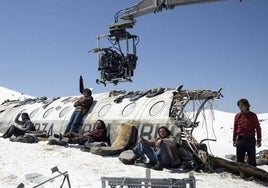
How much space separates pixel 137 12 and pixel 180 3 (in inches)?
120

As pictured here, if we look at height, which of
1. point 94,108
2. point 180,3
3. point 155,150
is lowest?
point 155,150

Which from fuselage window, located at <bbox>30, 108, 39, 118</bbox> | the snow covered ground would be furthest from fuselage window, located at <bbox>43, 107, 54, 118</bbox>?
the snow covered ground

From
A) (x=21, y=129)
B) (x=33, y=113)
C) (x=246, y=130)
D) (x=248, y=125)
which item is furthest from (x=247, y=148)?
(x=33, y=113)

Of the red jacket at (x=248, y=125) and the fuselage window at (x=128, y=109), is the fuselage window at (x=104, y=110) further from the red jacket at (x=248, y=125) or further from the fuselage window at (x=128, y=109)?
the red jacket at (x=248, y=125)

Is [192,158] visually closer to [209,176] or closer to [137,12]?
[209,176]

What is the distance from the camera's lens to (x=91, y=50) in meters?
15.6

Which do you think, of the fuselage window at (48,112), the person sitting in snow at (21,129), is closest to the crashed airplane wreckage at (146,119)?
the fuselage window at (48,112)

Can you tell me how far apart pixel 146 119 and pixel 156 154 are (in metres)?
2.49

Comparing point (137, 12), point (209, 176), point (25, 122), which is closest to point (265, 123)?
point (137, 12)

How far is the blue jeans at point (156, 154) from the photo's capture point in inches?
374

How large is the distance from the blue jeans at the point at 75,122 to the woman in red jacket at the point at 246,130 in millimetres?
6346

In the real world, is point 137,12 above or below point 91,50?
above

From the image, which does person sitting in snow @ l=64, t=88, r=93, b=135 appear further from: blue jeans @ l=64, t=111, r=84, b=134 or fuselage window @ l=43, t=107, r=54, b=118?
fuselage window @ l=43, t=107, r=54, b=118

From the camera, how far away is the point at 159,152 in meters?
9.60
